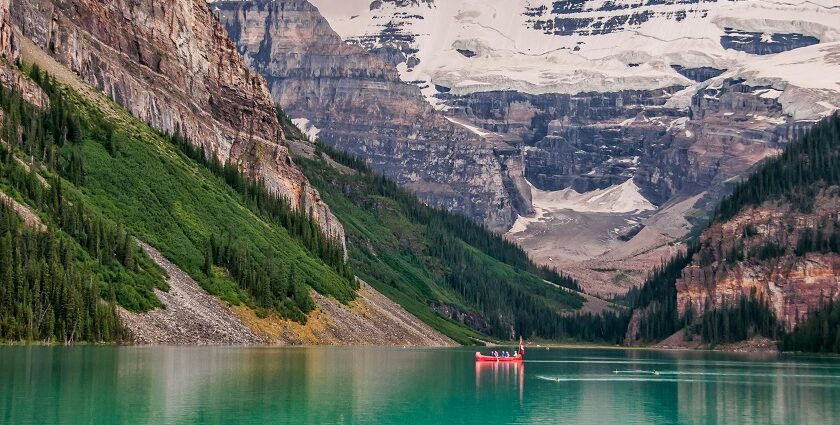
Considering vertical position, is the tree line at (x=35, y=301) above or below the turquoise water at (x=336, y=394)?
above

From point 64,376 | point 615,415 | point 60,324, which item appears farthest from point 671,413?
point 60,324

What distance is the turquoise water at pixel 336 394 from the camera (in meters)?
120

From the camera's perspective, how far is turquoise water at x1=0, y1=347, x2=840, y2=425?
120 metres

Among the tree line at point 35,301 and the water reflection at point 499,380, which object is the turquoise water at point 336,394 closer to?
the water reflection at point 499,380

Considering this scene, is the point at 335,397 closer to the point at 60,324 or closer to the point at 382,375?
the point at 382,375

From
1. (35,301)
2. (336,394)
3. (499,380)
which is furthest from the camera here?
(35,301)

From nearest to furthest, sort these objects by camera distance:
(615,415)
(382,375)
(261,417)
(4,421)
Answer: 1. (4,421)
2. (261,417)
3. (615,415)
4. (382,375)

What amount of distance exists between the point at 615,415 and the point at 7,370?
54119mm

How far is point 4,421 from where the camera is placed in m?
108

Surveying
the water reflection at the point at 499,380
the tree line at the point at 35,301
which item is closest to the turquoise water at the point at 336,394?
the water reflection at the point at 499,380

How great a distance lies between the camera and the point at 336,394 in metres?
139

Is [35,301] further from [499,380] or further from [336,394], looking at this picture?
[336,394]

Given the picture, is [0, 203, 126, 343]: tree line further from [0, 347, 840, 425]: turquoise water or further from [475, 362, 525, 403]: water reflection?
[475, 362, 525, 403]: water reflection

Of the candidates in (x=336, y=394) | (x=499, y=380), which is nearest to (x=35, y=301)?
(x=499, y=380)
